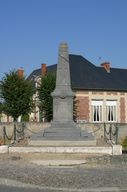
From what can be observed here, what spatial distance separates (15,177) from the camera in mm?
9984

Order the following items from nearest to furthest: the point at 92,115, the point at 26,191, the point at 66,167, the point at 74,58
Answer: the point at 26,191 → the point at 66,167 → the point at 92,115 → the point at 74,58

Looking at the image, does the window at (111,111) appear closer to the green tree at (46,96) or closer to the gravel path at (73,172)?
the green tree at (46,96)

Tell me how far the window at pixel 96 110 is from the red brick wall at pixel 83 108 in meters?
0.83

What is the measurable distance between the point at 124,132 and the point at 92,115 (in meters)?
16.1

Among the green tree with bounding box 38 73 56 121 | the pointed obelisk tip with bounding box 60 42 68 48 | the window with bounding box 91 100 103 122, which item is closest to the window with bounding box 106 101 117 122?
the window with bounding box 91 100 103 122

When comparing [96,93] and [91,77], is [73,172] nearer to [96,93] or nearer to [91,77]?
[96,93]

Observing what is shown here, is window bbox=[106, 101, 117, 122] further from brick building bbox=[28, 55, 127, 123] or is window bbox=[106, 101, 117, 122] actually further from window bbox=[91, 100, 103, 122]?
window bbox=[91, 100, 103, 122]

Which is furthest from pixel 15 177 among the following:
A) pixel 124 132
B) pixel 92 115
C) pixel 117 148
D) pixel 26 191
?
pixel 92 115

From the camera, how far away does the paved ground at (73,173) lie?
908 cm

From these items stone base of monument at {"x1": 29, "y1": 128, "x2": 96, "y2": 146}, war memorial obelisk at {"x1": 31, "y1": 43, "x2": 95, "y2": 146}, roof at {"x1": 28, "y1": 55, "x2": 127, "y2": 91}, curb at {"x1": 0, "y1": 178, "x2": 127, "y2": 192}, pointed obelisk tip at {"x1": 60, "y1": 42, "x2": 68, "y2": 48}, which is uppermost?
roof at {"x1": 28, "y1": 55, "x2": 127, "y2": 91}

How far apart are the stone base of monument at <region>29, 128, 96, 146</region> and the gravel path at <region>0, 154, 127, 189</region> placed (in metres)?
2.26

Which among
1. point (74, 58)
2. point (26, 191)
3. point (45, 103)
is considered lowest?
point (26, 191)

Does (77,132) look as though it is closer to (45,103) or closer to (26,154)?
(26,154)

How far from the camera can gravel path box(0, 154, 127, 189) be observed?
9.31 m
